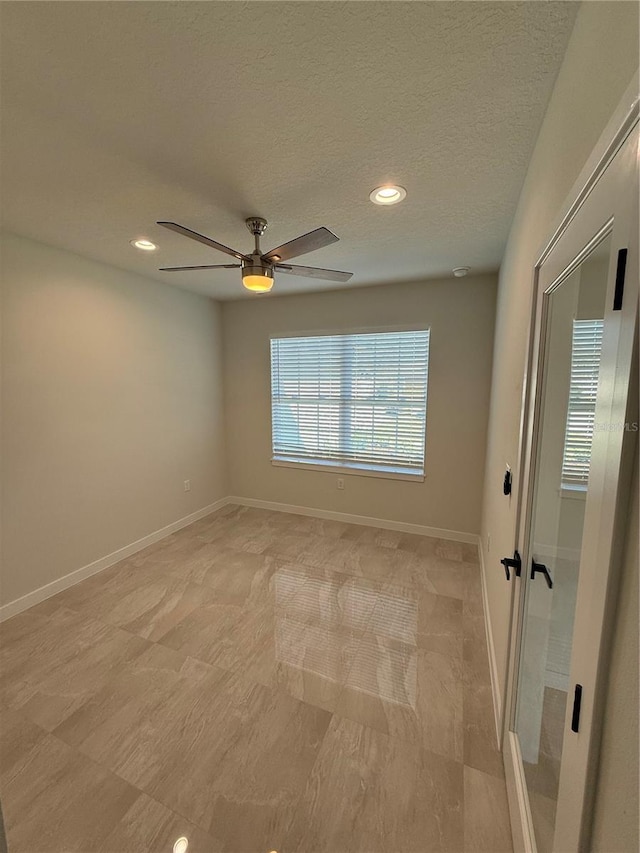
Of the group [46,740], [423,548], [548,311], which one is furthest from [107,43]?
[423,548]

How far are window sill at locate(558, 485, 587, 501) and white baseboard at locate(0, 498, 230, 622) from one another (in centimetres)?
343

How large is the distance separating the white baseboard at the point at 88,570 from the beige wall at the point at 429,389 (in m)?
1.03

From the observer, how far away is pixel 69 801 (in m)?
1.32

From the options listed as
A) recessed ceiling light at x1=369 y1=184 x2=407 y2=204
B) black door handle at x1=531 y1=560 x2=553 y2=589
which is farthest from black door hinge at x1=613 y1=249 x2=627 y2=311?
recessed ceiling light at x1=369 y1=184 x2=407 y2=204

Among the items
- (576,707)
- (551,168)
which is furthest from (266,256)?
(576,707)

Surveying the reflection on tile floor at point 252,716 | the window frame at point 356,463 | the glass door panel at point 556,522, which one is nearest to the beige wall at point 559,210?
the glass door panel at point 556,522

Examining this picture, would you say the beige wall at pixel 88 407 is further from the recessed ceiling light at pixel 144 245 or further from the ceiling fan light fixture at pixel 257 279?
the ceiling fan light fixture at pixel 257 279

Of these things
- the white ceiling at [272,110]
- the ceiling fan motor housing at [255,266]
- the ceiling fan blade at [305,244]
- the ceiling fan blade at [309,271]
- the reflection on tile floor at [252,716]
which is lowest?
the reflection on tile floor at [252,716]

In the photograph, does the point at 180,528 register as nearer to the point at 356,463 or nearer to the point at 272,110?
the point at 356,463

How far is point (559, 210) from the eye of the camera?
1.00 meters

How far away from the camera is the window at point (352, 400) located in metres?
3.57

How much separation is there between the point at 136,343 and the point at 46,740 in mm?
2812

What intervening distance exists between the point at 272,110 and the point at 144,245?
1629mm

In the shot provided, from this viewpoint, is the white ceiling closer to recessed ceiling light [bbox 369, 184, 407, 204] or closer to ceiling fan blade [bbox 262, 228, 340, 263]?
recessed ceiling light [bbox 369, 184, 407, 204]
